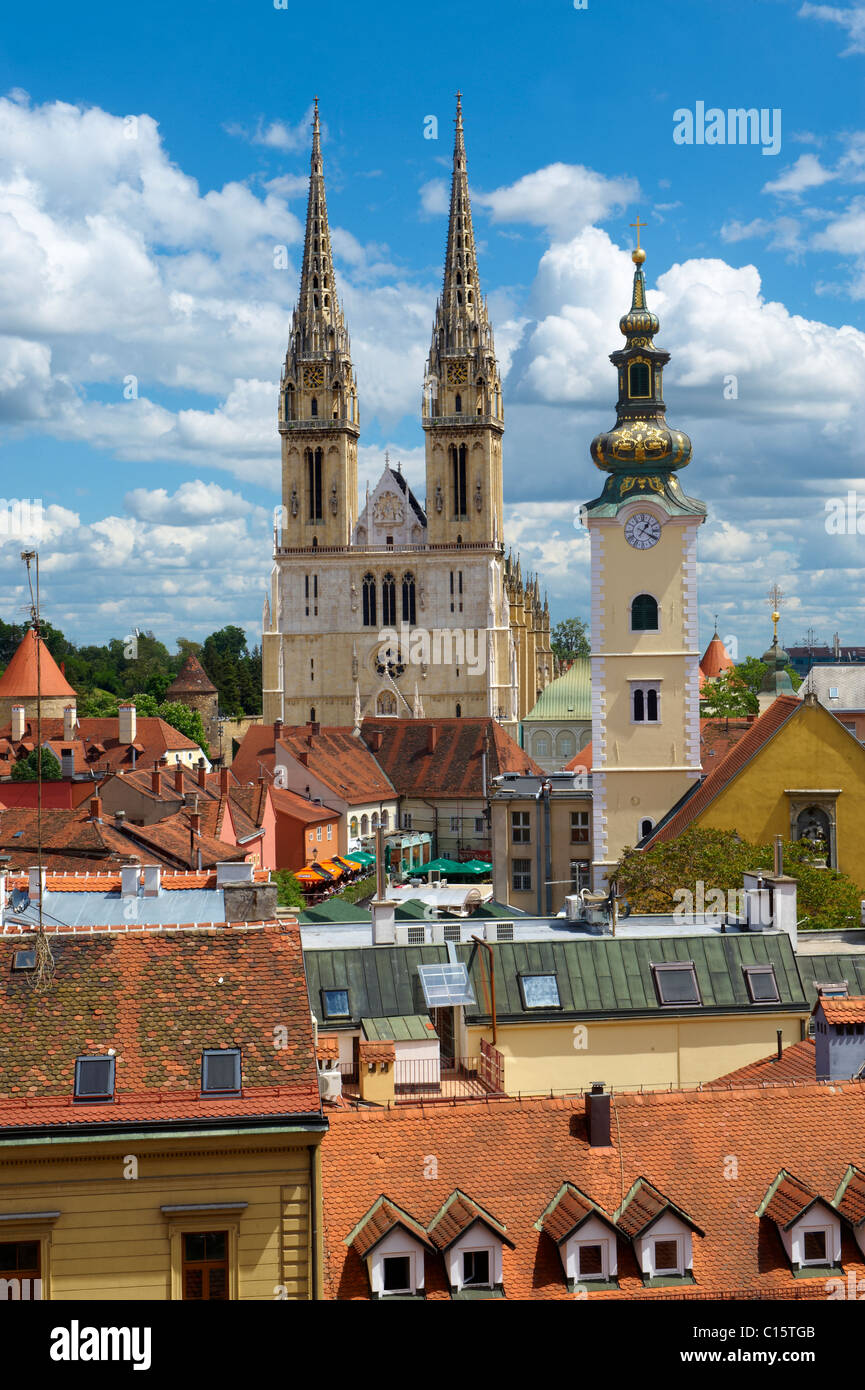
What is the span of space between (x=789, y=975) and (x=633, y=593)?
67.2ft

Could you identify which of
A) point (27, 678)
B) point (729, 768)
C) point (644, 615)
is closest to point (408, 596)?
point (27, 678)

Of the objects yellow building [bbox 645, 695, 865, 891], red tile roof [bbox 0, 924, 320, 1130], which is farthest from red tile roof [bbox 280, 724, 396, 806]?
red tile roof [bbox 0, 924, 320, 1130]

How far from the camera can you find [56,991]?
15.4 meters

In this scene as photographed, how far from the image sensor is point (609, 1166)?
50.0ft

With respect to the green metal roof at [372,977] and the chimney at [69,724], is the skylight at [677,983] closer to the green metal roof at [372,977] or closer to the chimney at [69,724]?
the green metal roof at [372,977]

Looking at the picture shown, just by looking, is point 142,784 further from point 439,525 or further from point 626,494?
point 439,525

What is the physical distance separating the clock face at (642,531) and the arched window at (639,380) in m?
3.29

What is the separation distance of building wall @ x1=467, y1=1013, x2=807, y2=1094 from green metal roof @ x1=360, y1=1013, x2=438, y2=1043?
123cm

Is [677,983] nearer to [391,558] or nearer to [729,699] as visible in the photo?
[729,699]

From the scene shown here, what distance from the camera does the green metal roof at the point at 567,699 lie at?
117m

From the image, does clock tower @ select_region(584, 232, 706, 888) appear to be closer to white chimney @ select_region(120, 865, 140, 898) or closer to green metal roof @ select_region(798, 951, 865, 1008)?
green metal roof @ select_region(798, 951, 865, 1008)

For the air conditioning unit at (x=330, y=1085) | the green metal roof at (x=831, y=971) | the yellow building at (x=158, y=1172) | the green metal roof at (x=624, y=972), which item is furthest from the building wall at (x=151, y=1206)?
the green metal roof at (x=831, y=971)

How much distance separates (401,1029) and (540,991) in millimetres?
2588
